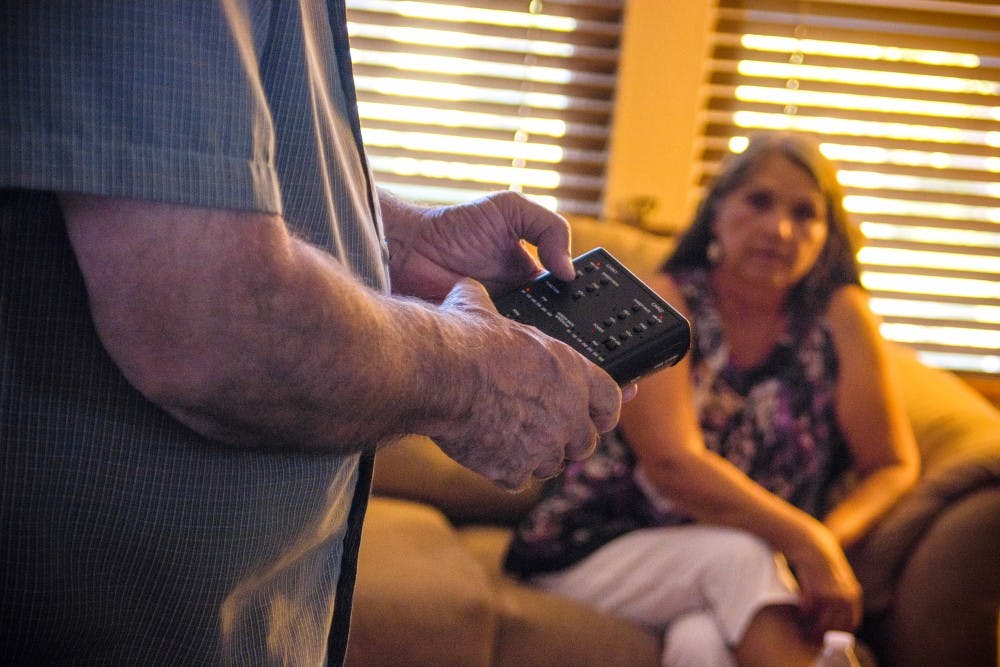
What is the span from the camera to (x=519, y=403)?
53 cm

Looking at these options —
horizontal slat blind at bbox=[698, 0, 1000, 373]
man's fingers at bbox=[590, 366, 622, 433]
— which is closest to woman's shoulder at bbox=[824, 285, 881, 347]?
horizontal slat blind at bbox=[698, 0, 1000, 373]

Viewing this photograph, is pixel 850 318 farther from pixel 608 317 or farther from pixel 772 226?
pixel 608 317

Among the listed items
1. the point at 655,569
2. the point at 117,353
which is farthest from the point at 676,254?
the point at 117,353

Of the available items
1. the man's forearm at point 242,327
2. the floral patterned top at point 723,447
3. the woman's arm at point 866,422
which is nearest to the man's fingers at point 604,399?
the man's forearm at point 242,327

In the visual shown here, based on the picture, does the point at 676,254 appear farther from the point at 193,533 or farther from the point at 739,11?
the point at 193,533

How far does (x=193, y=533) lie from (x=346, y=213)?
0.18 m

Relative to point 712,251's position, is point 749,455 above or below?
below

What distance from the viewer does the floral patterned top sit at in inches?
64.2

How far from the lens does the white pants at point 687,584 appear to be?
4.94 feet

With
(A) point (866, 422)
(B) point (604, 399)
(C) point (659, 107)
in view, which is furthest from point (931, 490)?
(B) point (604, 399)

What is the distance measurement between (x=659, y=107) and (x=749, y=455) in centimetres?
95

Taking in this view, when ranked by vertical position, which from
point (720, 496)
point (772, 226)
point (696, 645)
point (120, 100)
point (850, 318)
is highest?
point (120, 100)

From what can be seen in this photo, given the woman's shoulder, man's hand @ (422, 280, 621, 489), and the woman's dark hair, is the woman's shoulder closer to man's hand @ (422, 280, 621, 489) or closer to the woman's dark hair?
the woman's dark hair

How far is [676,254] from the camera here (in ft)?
6.07
